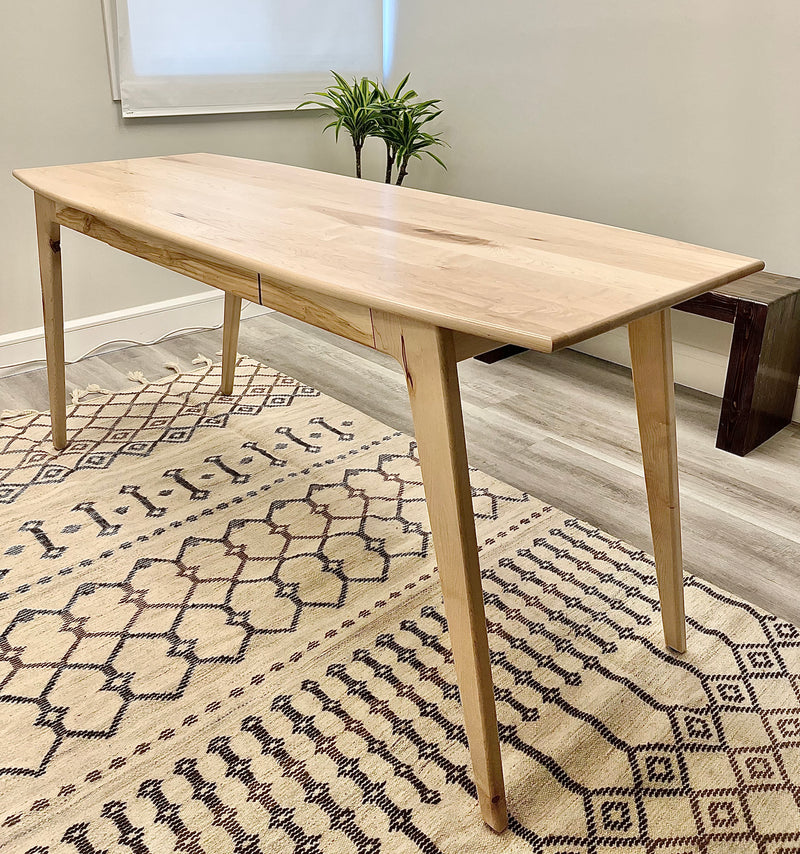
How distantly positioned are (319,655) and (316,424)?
→ 3.02 feet

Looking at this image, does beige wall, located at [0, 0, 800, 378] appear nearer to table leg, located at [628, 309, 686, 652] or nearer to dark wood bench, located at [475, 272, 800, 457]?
dark wood bench, located at [475, 272, 800, 457]

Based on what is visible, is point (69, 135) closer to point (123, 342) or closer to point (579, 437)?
point (123, 342)

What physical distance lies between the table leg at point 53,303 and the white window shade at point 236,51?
97cm

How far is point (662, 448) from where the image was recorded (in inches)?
46.7

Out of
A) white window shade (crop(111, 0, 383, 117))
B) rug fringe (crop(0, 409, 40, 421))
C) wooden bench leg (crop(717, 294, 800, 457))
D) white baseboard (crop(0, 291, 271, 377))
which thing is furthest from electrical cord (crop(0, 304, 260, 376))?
wooden bench leg (crop(717, 294, 800, 457))

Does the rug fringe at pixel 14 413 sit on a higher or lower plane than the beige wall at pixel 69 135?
lower

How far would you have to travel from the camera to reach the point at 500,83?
2684 millimetres

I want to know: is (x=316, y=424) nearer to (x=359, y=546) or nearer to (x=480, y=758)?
(x=359, y=546)

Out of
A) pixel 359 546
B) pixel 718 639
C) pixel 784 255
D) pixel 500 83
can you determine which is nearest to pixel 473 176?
pixel 500 83

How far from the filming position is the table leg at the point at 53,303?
5.67 ft

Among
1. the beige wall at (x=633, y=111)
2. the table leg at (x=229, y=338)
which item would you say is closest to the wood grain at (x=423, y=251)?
the table leg at (x=229, y=338)

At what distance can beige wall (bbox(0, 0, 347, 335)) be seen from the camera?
2.32 m

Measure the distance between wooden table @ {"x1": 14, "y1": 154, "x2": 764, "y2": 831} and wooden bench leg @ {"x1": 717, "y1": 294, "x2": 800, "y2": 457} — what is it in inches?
34.3

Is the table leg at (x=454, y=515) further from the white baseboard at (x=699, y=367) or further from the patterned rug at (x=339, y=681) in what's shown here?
the white baseboard at (x=699, y=367)
